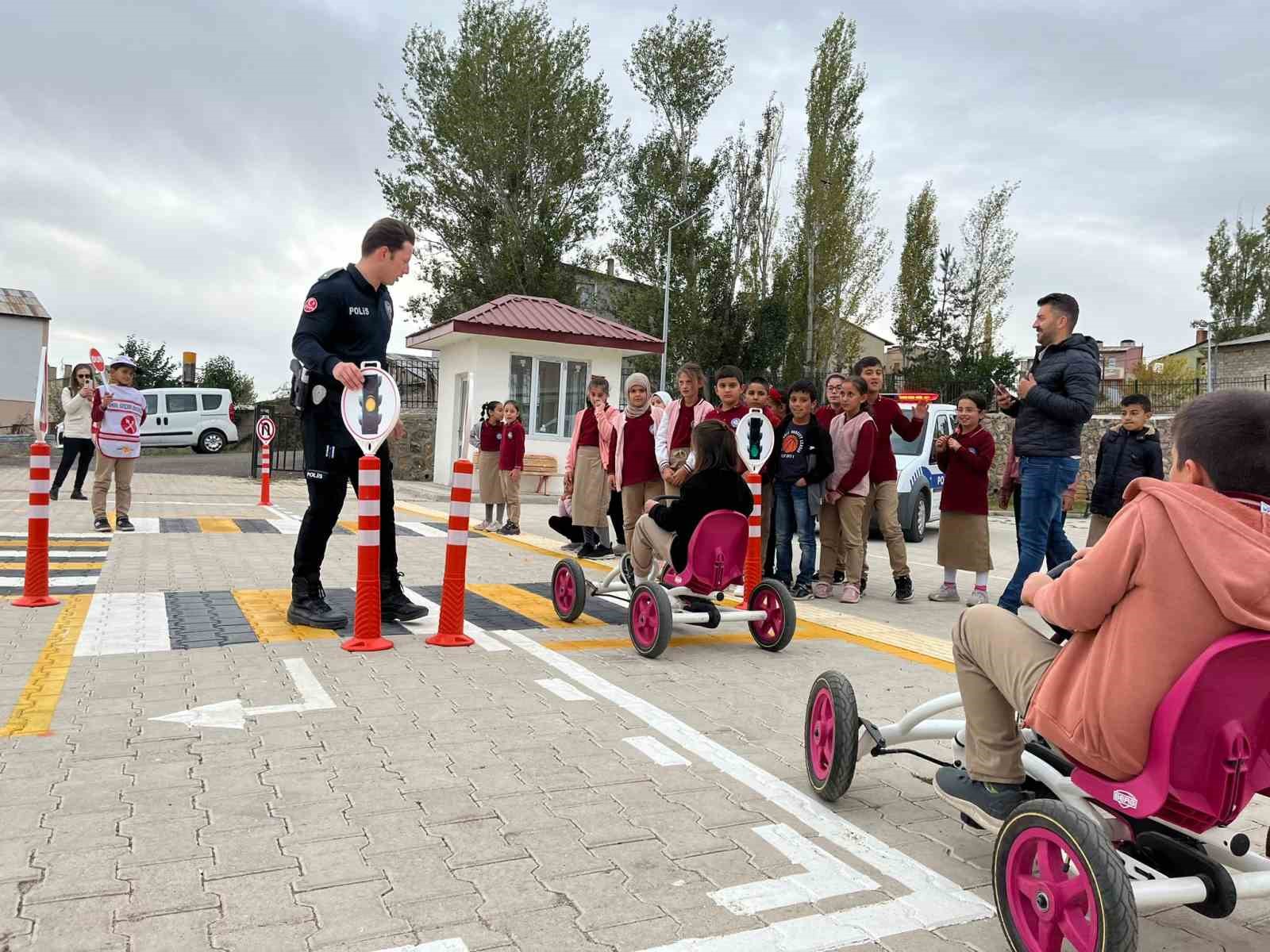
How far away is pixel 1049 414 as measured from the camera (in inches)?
252

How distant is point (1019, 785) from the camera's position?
259 cm

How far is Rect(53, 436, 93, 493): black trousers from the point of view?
12.7 m

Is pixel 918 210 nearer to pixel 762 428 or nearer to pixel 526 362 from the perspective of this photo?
pixel 526 362

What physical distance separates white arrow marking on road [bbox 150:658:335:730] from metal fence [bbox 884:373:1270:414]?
2411cm

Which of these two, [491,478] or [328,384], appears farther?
[491,478]

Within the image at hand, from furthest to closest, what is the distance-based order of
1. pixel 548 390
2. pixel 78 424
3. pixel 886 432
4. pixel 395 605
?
pixel 548 390, pixel 78 424, pixel 886 432, pixel 395 605

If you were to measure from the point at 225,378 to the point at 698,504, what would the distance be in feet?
150

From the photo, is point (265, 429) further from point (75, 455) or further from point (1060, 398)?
point (1060, 398)

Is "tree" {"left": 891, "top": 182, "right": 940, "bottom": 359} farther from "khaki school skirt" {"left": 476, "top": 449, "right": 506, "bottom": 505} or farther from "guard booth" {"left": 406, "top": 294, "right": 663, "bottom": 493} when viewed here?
"khaki school skirt" {"left": 476, "top": 449, "right": 506, "bottom": 505}

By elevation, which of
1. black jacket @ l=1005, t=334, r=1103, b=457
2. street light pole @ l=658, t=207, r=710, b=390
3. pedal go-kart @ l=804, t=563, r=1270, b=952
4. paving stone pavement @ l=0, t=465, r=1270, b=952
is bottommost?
paving stone pavement @ l=0, t=465, r=1270, b=952

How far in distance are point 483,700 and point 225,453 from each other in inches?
1157

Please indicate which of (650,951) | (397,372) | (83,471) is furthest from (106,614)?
(397,372)

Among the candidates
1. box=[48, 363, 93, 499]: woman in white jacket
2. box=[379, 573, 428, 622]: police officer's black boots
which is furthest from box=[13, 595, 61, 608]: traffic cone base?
box=[48, 363, 93, 499]: woman in white jacket

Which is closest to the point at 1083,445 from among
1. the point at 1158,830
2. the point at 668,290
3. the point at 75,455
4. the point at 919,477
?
the point at 919,477
